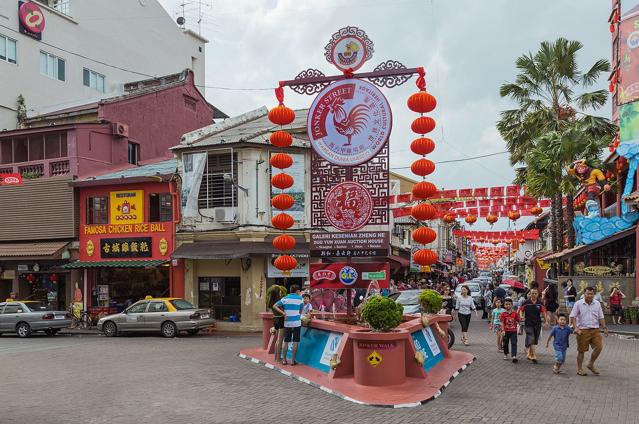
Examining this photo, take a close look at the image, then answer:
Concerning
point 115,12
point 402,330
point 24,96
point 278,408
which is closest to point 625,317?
point 402,330

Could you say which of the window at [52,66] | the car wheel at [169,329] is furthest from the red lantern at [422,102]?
the window at [52,66]

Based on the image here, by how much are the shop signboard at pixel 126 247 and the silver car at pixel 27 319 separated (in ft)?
13.0

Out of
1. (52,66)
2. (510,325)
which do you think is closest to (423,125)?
(510,325)

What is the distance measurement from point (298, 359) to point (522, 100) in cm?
1982

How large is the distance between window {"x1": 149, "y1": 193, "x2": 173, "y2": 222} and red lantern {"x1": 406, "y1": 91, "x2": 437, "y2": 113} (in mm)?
15932

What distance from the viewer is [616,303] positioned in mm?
23406

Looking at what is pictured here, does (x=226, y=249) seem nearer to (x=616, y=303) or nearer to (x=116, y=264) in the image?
(x=116, y=264)

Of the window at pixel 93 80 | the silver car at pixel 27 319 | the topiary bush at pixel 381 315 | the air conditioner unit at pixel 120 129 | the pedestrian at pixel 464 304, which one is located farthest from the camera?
the window at pixel 93 80

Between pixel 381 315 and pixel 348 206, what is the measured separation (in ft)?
14.1

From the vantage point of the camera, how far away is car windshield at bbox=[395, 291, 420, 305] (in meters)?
20.7

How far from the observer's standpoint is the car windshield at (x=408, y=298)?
67.8ft

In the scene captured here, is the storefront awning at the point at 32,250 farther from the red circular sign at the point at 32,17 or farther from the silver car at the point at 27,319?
the red circular sign at the point at 32,17

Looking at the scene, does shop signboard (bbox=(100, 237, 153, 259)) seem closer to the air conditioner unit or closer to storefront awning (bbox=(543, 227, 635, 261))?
the air conditioner unit

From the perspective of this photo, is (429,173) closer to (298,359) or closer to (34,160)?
(298,359)
